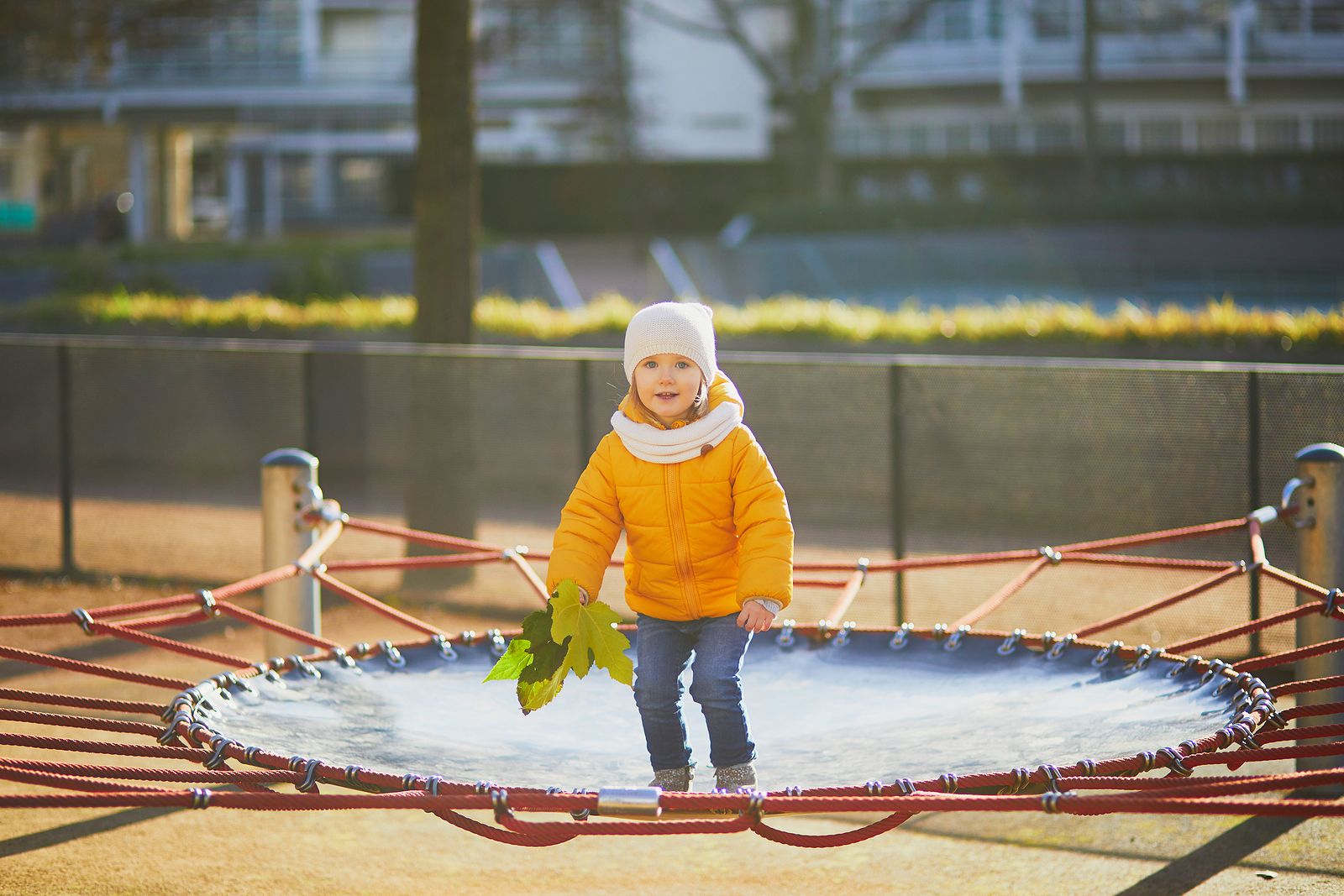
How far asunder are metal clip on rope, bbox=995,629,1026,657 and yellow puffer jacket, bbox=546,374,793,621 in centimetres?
160

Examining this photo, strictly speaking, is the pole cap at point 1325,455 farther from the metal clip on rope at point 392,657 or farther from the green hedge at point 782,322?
the green hedge at point 782,322

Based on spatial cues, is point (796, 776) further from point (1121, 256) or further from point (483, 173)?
point (483, 173)

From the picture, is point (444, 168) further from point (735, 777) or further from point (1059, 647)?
point (735, 777)

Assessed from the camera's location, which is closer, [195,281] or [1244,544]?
[1244,544]

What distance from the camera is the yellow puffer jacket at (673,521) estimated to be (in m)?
4.55

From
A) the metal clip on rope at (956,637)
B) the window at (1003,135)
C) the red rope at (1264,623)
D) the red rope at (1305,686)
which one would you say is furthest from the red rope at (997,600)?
the window at (1003,135)

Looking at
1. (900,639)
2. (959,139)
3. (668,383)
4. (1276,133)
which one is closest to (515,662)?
(668,383)

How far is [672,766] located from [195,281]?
773 inches

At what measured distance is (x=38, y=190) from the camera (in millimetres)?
54250

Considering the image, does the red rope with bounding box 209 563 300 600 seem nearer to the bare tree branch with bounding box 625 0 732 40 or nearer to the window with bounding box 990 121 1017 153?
the bare tree branch with bounding box 625 0 732 40

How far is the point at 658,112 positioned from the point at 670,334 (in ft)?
140

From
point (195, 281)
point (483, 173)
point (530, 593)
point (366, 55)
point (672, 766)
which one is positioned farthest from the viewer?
point (366, 55)

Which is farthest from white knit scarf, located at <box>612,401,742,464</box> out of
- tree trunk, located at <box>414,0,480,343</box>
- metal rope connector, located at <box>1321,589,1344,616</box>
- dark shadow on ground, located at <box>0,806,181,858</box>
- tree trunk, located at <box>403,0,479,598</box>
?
tree trunk, located at <box>414,0,480,343</box>

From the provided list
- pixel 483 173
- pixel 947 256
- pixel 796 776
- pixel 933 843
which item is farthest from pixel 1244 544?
pixel 483 173
